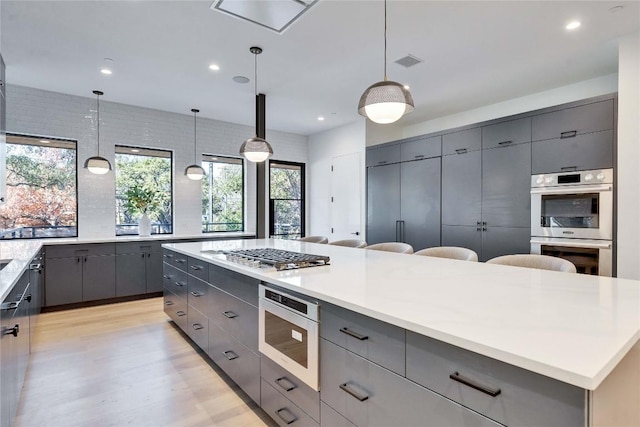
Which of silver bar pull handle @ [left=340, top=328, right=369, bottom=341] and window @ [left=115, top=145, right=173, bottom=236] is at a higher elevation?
window @ [left=115, top=145, right=173, bottom=236]

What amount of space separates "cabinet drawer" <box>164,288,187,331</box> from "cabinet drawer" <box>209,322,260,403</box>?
0.70 meters

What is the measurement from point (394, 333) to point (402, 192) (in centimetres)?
421

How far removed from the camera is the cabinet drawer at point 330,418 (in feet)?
4.52

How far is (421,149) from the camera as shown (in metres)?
4.95

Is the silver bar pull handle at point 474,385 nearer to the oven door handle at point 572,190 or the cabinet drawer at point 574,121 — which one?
the oven door handle at point 572,190

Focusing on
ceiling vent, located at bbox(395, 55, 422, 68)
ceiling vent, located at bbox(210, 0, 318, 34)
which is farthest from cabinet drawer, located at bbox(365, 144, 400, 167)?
ceiling vent, located at bbox(210, 0, 318, 34)

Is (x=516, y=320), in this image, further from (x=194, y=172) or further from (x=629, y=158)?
(x=194, y=172)

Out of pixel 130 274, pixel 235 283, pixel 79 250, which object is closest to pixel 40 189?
pixel 79 250

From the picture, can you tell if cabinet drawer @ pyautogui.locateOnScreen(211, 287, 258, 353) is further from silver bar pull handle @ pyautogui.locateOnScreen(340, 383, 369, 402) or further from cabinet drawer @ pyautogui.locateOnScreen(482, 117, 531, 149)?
cabinet drawer @ pyautogui.locateOnScreen(482, 117, 531, 149)

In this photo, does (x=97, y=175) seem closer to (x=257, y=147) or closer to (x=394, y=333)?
(x=257, y=147)

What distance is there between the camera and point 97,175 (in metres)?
4.93

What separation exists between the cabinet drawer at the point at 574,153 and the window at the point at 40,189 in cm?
593

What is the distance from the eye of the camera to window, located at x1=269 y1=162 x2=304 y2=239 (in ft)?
22.6

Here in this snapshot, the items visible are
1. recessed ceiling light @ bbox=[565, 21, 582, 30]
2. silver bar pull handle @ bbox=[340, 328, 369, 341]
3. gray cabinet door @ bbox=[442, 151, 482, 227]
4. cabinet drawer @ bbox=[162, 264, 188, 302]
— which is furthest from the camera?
gray cabinet door @ bbox=[442, 151, 482, 227]
